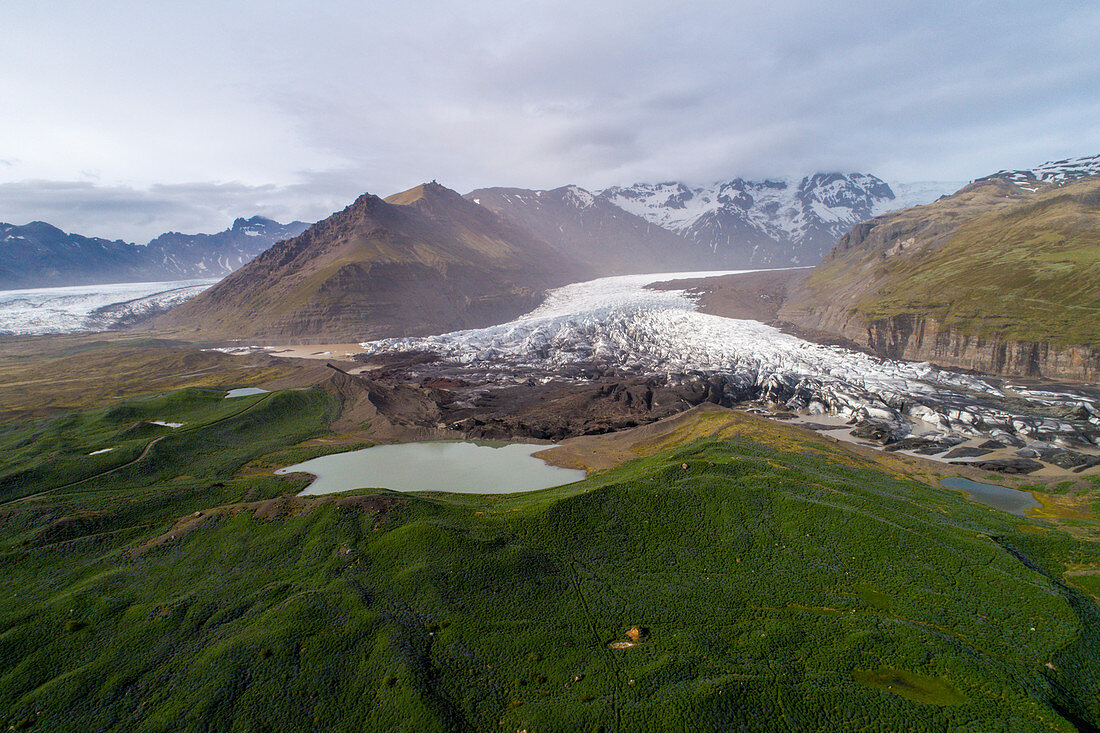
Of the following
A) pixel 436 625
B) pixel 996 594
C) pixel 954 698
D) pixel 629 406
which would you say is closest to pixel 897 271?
pixel 629 406

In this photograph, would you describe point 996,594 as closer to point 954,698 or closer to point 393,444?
point 954,698

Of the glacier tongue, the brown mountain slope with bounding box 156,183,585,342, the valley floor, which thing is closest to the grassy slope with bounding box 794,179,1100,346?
the glacier tongue

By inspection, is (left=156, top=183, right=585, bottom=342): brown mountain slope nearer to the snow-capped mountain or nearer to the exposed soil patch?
the exposed soil patch

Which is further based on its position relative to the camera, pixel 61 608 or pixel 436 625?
pixel 61 608

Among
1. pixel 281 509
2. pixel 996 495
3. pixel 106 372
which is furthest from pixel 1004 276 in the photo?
pixel 106 372

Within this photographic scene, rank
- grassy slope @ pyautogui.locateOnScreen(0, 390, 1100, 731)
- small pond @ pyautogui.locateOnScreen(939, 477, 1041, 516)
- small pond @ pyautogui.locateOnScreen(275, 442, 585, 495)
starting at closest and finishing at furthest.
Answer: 1. grassy slope @ pyautogui.locateOnScreen(0, 390, 1100, 731)
2. small pond @ pyautogui.locateOnScreen(939, 477, 1041, 516)
3. small pond @ pyautogui.locateOnScreen(275, 442, 585, 495)

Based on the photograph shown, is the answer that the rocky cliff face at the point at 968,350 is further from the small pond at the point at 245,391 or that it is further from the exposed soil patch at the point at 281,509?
the small pond at the point at 245,391

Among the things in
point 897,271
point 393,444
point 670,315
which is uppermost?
point 897,271
